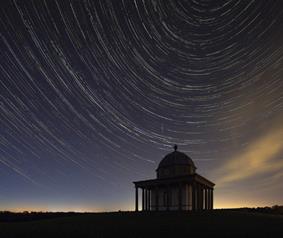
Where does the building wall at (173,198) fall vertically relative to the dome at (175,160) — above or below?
below

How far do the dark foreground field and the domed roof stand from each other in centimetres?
953

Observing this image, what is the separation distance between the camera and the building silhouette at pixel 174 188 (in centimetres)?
4488

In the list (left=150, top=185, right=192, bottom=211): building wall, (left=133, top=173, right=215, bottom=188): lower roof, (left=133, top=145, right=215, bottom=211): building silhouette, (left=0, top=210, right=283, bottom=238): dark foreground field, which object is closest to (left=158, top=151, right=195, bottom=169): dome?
(left=133, top=145, right=215, bottom=211): building silhouette

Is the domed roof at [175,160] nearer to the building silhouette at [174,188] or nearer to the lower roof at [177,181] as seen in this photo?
the building silhouette at [174,188]

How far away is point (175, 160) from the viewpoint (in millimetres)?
46281

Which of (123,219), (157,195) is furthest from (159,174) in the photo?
(123,219)

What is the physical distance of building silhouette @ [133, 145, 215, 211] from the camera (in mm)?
44875

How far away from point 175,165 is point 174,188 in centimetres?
304

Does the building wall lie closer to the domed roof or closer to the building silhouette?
the building silhouette

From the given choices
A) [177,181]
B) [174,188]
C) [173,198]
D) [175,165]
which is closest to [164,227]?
[177,181]

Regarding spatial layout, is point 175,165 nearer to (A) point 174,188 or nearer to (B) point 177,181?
(B) point 177,181

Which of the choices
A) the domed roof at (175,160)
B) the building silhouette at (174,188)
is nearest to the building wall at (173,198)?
the building silhouette at (174,188)

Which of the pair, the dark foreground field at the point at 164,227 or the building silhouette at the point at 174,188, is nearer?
the dark foreground field at the point at 164,227

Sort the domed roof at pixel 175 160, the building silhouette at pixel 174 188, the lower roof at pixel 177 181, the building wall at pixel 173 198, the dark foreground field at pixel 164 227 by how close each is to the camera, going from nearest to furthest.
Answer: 1. the dark foreground field at pixel 164 227
2. the lower roof at pixel 177 181
3. the building silhouette at pixel 174 188
4. the building wall at pixel 173 198
5. the domed roof at pixel 175 160
